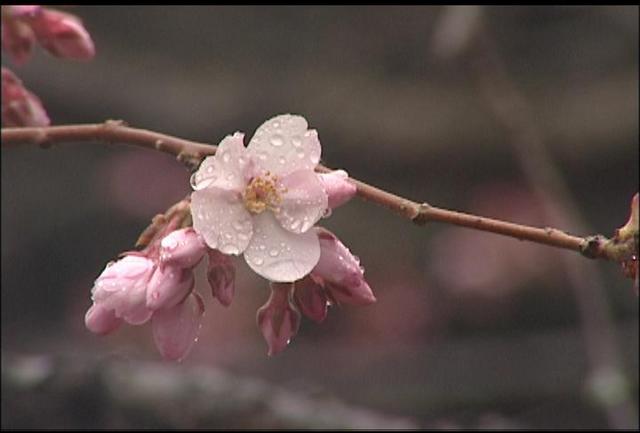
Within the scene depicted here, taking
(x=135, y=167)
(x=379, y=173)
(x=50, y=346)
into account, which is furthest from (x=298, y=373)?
(x=135, y=167)

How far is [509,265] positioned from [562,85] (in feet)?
2.51

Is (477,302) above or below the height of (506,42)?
below

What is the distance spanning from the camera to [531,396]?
2.84 meters

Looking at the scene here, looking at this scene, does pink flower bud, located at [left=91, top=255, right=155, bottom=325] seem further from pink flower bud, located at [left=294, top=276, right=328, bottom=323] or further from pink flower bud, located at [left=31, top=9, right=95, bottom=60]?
pink flower bud, located at [left=31, top=9, right=95, bottom=60]

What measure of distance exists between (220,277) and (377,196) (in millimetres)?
165

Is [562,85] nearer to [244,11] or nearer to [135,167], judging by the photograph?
[244,11]

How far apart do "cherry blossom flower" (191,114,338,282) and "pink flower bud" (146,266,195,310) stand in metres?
0.05

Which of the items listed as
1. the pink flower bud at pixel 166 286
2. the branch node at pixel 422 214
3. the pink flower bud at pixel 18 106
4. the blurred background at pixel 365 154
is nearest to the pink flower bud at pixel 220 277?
the pink flower bud at pixel 166 286

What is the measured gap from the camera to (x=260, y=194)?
1212 mm

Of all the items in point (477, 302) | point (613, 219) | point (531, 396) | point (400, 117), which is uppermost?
point (400, 117)

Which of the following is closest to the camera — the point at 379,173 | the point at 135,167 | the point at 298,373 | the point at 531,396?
the point at 531,396

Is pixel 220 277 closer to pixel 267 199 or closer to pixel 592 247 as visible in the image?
pixel 267 199

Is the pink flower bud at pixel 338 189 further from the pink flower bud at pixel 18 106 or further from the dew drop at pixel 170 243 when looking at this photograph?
the pink flower bud at pixel 18 106

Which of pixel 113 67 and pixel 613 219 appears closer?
pixel 613 219
